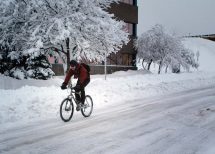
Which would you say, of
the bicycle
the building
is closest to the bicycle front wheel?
the bicycle

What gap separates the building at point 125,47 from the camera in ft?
122

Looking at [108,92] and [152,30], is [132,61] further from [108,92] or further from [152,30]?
[108,92]

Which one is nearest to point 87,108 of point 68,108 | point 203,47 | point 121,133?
point 68,108

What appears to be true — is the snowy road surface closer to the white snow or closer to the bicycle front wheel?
the white snow

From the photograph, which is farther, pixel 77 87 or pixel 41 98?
pixel 41 98

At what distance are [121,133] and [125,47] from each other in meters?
31.5

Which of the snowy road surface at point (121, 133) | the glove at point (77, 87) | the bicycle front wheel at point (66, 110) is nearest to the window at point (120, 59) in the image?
the snowy road surface at point (121, 133)

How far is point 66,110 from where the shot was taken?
34.9 feet

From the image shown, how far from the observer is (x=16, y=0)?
19.3 m

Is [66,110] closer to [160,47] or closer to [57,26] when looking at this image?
[57,26]

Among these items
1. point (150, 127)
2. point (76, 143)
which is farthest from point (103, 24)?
point (76, 143)

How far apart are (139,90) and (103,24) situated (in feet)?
13.7

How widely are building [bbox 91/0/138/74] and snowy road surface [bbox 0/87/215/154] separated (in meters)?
23.9

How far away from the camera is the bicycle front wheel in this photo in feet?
34.3
